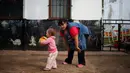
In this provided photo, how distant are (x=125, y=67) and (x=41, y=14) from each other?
551cm

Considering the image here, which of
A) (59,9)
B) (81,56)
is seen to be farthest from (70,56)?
(59,9)

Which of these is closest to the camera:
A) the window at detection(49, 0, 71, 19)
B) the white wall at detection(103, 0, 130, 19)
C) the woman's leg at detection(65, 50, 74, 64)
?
the woman's leg at detection(65, 50, 74, 64)

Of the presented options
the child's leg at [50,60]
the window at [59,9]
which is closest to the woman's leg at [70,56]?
the child's leg at [50,60]

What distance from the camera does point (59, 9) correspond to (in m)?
13.5

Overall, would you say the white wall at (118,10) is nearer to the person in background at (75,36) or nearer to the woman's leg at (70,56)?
the woman's leg at (70,56)

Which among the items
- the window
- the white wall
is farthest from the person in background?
the white wall

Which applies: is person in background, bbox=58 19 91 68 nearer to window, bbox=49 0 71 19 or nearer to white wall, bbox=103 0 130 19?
window, bbox=49 0 71 19

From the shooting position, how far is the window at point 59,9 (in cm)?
1338

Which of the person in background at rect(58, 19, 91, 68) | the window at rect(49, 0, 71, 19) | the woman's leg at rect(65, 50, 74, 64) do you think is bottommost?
the woman's leg at rect(65, 50, 74, 64)

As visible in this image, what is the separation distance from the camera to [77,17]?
523 inches

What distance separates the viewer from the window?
13383 mm

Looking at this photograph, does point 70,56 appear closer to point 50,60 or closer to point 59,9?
point 50,60

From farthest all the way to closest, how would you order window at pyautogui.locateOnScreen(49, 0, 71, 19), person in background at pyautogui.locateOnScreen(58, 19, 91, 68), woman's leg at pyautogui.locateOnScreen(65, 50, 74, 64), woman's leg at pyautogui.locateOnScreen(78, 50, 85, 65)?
window at pyautogui.locateOnScreen(49, 0, 71, 19) < woman's leg at pyautogui.locateOnScreen(65, 50, 74, 64) < woman's leg at pyautogui.locateOnScreen(78, 50, 85, 65) < person in background at pyautogui.locateOnScreen(58, 19, 91, 68)

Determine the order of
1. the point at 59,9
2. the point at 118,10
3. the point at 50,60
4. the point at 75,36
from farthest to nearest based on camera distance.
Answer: the point at 118,10
the point at 59,9
the point at 75,36
the point at 50,60
